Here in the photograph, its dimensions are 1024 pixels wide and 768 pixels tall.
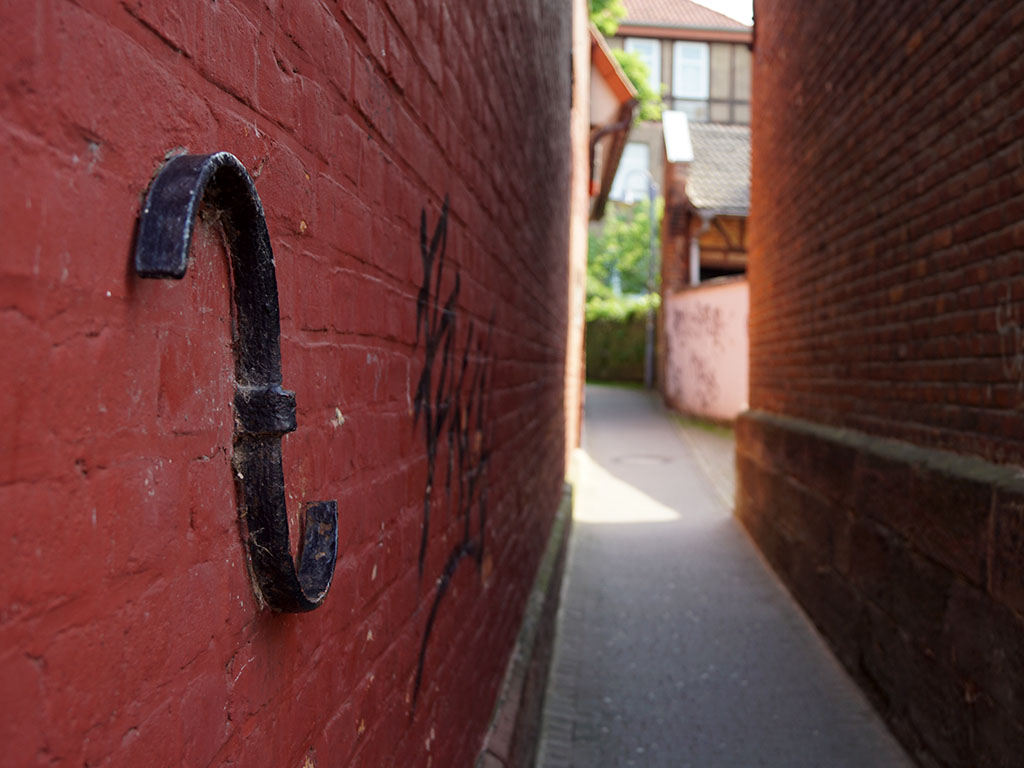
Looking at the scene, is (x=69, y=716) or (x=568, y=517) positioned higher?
(x=69, y=716)

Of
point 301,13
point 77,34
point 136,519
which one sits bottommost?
point 136,519

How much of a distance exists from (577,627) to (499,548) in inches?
103

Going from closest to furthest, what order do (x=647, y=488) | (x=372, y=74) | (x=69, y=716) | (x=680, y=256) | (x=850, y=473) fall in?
(x=69, y=716)
(x=372, y=74)
(x=850, y=473)
(x=647, y=488)
(x=680, y=256)

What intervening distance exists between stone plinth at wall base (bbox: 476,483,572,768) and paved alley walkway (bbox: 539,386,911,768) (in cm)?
17

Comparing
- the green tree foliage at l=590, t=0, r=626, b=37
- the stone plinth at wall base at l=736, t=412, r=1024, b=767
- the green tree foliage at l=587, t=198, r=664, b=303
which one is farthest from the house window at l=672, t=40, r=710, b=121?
the stone plinth at wall base at l=736, t=412, r=1024, b=767

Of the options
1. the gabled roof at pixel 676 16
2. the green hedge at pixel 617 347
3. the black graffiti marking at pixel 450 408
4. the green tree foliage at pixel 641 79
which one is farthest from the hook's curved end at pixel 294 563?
the gabled roof at pixel 676 16

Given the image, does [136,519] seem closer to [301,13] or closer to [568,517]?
[301,13]

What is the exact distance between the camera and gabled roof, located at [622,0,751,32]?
3014 centimetres

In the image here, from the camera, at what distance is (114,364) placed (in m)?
0.81

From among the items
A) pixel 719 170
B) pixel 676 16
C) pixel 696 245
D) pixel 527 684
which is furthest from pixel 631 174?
pixel 527 684

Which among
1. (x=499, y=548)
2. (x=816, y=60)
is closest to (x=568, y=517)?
(x=816, y=60)

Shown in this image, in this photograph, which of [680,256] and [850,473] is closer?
[850,473]

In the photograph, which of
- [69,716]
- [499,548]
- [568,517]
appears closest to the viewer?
[69,716]

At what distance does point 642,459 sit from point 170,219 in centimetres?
1300
